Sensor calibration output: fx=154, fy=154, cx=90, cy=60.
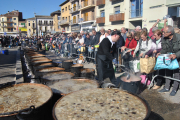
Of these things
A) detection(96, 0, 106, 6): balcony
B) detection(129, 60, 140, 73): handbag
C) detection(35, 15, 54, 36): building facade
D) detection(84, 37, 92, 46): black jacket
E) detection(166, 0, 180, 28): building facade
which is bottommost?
detection(129, 60, 140, 73): handbag

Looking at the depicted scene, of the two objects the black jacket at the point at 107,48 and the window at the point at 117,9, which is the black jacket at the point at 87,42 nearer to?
the black jacket at the point at 107,48

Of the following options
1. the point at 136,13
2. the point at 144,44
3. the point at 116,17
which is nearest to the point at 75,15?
the point at 116,17

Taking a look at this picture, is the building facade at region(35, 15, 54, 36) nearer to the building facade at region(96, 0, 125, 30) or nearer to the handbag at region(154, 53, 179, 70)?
the building facade at region(96, 0, 125, 30)

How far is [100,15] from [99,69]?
29.6 m

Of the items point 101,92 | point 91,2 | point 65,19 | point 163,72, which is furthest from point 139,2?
point 65,19

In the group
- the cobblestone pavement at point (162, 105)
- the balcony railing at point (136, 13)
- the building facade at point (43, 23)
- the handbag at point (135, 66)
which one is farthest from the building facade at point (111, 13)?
the building facade at point (43, 23)

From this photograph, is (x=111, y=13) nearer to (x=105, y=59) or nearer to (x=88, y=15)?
(x=88, y=15)

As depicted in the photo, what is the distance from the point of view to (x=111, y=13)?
2825 centimetres

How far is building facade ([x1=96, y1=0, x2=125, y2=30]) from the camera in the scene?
84.6 feet

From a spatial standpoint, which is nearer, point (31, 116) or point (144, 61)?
point (31, 116)

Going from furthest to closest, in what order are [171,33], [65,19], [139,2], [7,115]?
[65,19] → [139,2] → [171,33] → [7,115]

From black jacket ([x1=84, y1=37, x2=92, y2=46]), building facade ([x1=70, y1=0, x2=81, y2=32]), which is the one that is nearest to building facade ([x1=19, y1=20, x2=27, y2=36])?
building facade ([x1=70, y1=0, x2=81, y2=32])

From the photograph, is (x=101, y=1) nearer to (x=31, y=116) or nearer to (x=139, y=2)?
(x=139, y=2)

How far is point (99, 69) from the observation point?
5.18 meters
